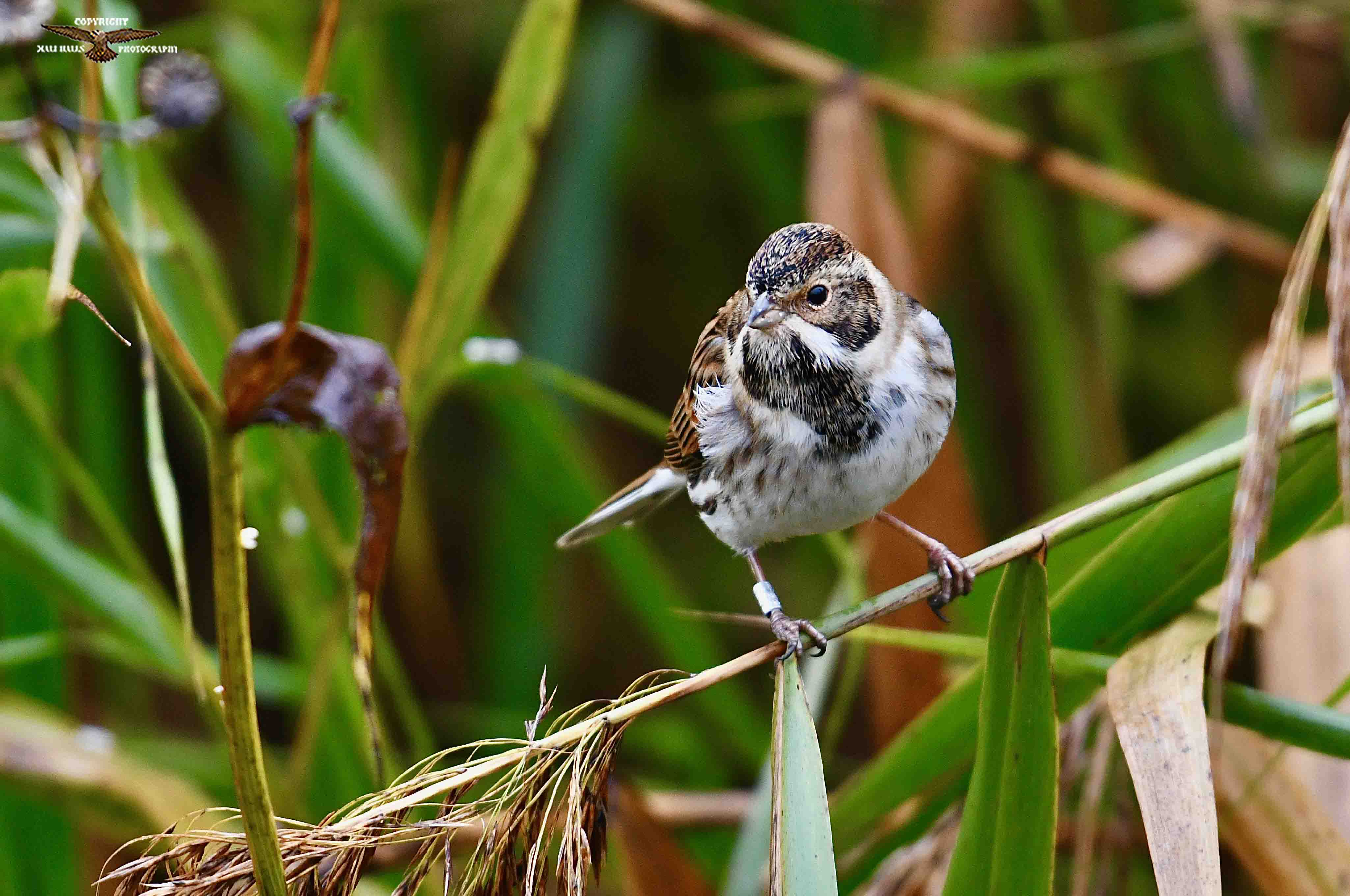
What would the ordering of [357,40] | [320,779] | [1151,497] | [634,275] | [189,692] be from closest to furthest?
[1151,497]
[320,779]
[357,40]
[189,692]
[634,275]

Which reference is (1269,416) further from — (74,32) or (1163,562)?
(74,32)

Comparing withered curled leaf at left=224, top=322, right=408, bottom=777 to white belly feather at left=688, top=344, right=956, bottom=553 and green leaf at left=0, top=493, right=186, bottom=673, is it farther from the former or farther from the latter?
green leaf at left=0, top=493, right=186, bottom=673

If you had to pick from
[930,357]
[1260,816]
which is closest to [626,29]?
[930,357]

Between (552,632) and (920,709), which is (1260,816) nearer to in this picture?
(920,709)

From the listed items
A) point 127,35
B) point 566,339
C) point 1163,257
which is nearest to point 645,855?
point 127,35

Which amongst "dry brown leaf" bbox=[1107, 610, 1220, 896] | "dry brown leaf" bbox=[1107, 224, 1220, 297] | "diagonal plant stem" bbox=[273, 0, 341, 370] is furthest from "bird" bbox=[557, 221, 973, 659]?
"dry brown leaf" bbox=[1107, 224, 1220, 297]

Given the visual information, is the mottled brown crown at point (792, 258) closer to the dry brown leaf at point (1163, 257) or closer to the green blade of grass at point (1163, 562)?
the green blade of grass at point (1163, 562)
